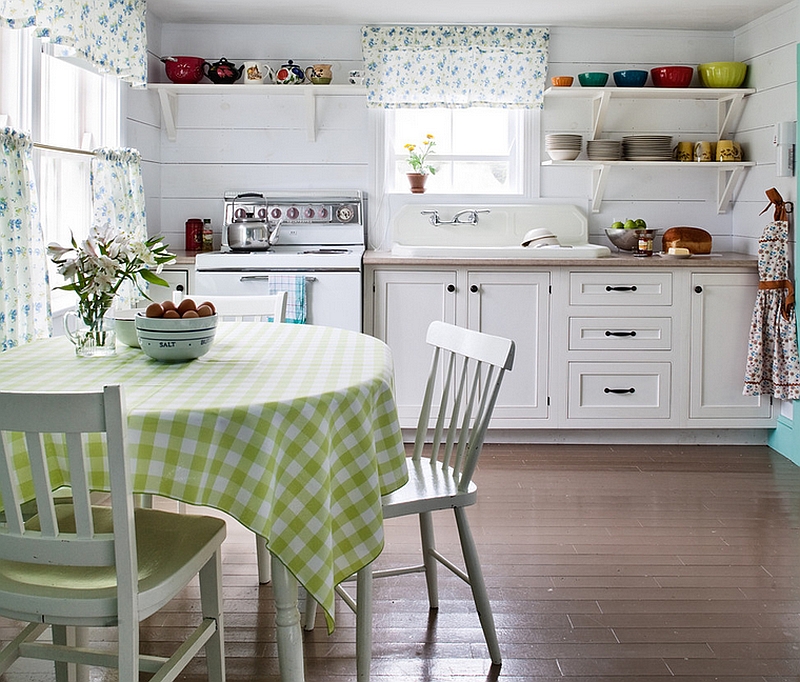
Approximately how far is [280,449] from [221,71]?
3.53 meters

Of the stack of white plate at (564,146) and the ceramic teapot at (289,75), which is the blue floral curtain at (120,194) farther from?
the stack of white plate at (564,146)

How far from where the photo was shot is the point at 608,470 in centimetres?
424

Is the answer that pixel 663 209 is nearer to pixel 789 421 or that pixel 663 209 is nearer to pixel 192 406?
pixel 789 421

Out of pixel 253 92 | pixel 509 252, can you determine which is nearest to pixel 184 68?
A: pixel 253 92

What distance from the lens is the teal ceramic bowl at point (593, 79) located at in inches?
191

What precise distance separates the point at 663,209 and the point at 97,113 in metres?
2.99

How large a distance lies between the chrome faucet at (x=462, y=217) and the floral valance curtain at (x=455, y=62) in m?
0.57

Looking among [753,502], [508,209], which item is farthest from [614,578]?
[508,209]

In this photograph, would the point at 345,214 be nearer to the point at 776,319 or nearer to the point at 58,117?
the point at 58,117

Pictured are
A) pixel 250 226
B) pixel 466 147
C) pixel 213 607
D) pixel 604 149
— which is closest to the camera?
pixel 213 607

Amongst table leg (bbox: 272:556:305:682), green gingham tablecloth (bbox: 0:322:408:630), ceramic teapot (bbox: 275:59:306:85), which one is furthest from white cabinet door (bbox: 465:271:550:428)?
table leg (bbox: 272:556:305:682)

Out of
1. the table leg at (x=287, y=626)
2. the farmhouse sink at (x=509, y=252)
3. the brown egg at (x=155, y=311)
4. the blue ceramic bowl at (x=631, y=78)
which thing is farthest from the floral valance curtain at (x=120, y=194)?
the blue ceramic bowl at (x=631, y=78)

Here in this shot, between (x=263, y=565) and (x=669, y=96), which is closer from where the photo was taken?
(x=263, y=565)

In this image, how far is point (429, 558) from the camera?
2.70 metres
